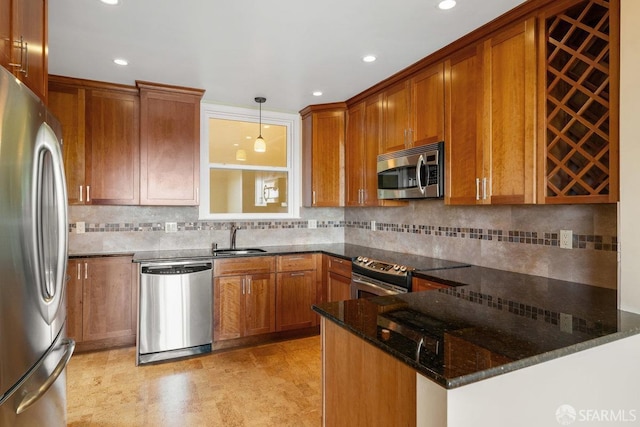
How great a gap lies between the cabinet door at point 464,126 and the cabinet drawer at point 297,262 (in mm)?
1598

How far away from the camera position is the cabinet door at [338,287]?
339 cm

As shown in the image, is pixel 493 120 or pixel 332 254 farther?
pixel 332 254

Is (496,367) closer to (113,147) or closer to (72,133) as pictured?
(113,147)

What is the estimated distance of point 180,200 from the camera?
3.54 meters

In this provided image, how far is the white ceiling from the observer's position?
210 centimetres

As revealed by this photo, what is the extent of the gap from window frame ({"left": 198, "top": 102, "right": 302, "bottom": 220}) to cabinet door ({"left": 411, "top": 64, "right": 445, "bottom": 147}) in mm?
1728

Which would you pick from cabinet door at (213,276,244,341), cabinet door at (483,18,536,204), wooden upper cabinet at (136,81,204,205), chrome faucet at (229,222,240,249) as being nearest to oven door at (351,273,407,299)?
cabinet door at (483,18,536,204)

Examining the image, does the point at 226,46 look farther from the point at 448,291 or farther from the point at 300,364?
the point at 300,364

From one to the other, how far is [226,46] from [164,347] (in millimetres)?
2478

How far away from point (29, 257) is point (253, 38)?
1.91 metres

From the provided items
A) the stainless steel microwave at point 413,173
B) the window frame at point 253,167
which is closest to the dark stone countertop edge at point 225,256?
the window frame at point 253,167

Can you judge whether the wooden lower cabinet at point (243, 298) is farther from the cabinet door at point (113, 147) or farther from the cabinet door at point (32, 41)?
the cabinet door at point (32, 41)

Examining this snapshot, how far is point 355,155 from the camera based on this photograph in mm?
3865

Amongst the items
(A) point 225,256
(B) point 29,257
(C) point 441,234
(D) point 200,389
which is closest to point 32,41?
(B) point 29,257
